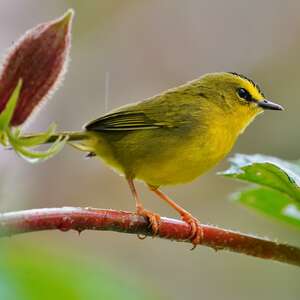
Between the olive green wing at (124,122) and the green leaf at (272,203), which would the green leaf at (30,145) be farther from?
the olive green wing at (124,122)

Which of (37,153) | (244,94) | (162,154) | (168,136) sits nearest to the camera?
(37,153)

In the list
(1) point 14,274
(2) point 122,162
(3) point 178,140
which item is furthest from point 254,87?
(1) point 14,274

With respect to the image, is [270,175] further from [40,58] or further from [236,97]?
[236,97]

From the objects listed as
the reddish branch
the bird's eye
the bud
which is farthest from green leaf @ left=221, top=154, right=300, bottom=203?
the bird's eye

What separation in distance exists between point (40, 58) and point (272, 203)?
1176 mm

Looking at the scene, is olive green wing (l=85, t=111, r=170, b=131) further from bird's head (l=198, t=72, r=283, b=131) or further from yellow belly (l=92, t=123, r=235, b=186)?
bird's head (l=198, t=72, r=283, b=131)

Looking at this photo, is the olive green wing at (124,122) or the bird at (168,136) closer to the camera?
the bird at (168,136)

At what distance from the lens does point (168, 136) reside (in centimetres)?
369

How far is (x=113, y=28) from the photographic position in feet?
27.4

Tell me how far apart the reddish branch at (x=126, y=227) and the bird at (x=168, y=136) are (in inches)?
41.0

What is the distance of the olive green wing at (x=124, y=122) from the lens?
3.64 meters

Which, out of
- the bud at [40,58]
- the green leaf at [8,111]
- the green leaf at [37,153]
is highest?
the bud at [40,58]

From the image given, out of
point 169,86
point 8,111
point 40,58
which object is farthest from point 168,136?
point 169,86

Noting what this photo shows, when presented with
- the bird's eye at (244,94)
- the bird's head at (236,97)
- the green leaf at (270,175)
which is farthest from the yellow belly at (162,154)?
the green leaf at (270,175)
